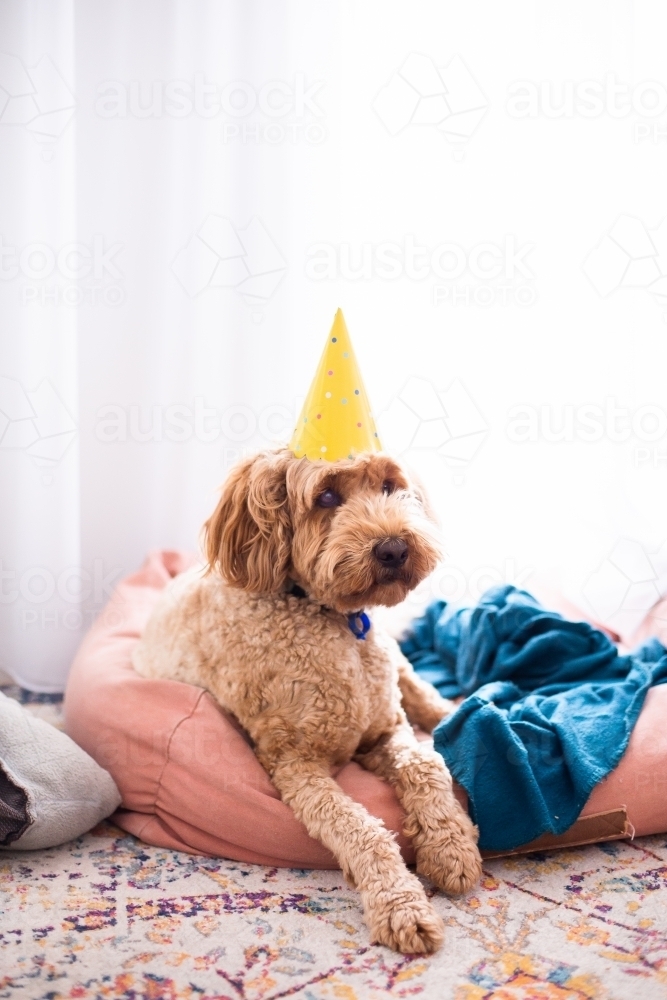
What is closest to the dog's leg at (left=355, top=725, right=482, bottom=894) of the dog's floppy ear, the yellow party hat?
the dog's floppy ear

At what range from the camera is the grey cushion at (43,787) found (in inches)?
72.0

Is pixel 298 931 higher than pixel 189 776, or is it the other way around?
pixel 189 776

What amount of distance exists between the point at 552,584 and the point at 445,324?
0.90 m

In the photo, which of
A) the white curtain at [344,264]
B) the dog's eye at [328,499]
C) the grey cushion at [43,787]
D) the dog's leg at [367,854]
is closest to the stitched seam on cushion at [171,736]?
the grey cushion at [43,787]

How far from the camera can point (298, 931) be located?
5.43 feet

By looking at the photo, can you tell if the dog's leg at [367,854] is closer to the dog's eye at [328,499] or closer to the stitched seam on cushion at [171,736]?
the stitched seam on cushion at [171,736]

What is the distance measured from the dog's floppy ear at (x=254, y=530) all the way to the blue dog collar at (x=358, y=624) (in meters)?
0.19

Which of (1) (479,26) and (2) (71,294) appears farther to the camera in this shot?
(2) (71,294)

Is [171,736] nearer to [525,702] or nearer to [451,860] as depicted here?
[451,860]

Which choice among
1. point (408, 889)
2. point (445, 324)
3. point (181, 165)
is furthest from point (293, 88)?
point (408, 889)

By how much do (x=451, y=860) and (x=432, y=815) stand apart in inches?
3.8

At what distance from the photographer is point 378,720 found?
2014mm

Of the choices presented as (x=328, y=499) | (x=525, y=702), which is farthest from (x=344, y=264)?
(x=525, y=702)

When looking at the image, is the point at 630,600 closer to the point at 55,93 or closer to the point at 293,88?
the point at 293,88
